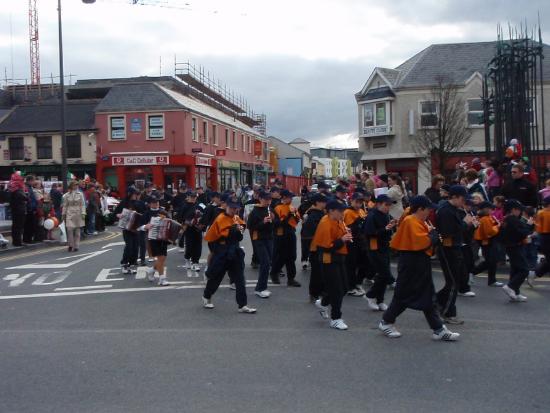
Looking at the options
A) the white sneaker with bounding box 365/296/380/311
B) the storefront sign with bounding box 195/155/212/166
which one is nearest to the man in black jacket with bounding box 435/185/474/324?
the white sneaker with bounding box 365/296/380/311

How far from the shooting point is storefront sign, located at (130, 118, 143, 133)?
134ft

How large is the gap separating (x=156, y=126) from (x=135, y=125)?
1.40 metres

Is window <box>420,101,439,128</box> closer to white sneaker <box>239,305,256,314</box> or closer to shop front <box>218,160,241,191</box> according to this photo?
shop front <box>218,160,241,191</box>

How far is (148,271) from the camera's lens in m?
11.8

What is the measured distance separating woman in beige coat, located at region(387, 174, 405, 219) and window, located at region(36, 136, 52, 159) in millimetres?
34312

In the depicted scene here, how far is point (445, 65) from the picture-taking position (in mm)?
38125

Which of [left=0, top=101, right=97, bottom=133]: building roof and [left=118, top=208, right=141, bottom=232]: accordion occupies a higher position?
[left=0, top=101, right=97, bottom=133]: building roof

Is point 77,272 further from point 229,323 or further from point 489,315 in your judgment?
point 489,315

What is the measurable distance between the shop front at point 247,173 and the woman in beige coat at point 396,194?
137ft

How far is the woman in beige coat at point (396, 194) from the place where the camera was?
12.0 m

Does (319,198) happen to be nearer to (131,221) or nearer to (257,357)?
(131,221)

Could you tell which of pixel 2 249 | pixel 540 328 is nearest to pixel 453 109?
pixel 2 249

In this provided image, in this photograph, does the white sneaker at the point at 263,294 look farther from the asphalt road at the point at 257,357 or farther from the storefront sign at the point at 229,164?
the storefront sign at the point at 229,164

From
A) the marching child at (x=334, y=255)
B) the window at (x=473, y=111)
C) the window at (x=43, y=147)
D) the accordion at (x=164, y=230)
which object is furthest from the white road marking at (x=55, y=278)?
the window at (x=43, y=147)
